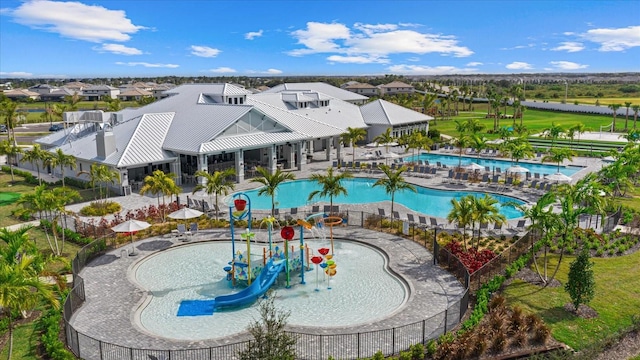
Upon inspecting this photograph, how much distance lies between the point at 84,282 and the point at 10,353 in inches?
259

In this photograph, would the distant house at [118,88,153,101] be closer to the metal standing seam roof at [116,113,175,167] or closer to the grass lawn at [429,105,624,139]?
the grass lawn at [429,105,624,139]

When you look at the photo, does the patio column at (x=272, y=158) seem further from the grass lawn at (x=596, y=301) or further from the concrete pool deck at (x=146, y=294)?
the grass lawn at (x=596, y=301)

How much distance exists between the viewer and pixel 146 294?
19.4m

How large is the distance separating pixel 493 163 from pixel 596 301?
33555 millimetres

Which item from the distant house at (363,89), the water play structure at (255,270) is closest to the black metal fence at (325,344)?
the water play structure at (255,270)

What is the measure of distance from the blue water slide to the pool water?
338 millimetres

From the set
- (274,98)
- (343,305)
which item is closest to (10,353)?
(343,305)

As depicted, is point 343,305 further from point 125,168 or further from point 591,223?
point 125,168

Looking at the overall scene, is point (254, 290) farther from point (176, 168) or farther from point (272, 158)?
point (272, 158)

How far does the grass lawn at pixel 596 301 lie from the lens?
16.0m

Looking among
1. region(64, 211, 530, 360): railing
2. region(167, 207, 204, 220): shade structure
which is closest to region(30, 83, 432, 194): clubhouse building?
region(167, 207, 204, 220): shade structure

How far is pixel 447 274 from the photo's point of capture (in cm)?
2105

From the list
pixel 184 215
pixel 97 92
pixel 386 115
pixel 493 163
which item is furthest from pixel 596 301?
pixel 97 92

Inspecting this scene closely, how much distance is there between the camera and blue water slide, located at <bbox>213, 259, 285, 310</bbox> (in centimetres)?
1841
